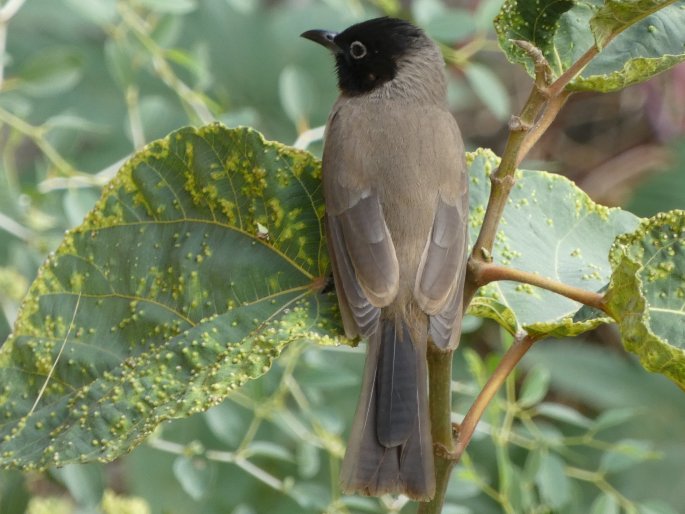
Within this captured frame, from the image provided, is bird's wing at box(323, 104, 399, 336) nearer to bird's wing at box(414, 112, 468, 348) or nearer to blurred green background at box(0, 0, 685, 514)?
bird's wing at box(414, 112, 468, 348)

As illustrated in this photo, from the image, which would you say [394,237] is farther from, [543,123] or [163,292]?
[543,123]

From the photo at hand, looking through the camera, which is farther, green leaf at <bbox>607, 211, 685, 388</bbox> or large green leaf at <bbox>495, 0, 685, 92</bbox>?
large green leaf at <bbox>495, 0, 685, 92</bbox>

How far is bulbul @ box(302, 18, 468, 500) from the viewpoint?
1.53 metres

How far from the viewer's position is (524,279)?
124 cm

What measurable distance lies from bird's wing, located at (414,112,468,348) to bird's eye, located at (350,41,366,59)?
0.53m

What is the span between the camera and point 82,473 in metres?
2.11

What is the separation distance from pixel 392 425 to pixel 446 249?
0.47 m

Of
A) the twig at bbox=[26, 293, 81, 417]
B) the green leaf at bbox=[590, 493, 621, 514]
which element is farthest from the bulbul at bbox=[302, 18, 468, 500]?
the green leaf at bbox=[590, 493, 621, 514]

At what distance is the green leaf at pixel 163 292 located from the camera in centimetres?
140

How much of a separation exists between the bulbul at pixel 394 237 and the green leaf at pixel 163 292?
0.12 metres

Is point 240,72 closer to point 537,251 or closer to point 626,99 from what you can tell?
point 626,99

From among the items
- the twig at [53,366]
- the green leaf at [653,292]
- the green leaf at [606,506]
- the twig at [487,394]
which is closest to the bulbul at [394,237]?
the twig at [487,394]

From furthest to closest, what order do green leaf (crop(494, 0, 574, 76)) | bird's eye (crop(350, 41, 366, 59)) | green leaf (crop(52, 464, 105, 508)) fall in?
bird's eye (crop(350, 41, 366, 59)) < green leaf (crop(52, 464, 105, 508)) < green leaf (crop(494, 0, 574, 76))

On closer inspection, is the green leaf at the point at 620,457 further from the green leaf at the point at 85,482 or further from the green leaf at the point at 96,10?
the green leaf at the point at 96,10
